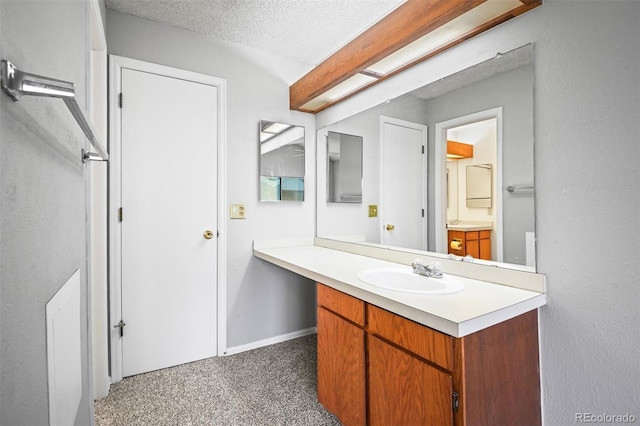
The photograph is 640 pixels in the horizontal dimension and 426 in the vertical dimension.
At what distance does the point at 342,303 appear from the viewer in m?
1.50

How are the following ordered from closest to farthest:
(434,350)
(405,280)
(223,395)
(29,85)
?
(29,85) → (434,350) → (405,280) → (223,395)

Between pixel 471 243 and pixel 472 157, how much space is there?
1.44ft

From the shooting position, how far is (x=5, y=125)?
465 millimetres

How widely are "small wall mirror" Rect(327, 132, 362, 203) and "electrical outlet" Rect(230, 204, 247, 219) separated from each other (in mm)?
721

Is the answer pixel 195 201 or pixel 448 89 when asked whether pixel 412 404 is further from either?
pixel 195 201

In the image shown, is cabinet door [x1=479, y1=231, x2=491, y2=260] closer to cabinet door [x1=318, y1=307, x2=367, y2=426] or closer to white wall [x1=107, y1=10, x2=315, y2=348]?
cabinet door [x1=318, y1=307, x2=367, y2=426]

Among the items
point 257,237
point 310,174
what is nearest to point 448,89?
point 310,174

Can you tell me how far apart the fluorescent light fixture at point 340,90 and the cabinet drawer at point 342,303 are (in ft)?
4.55

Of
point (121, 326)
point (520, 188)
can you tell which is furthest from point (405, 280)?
point (121, 326)

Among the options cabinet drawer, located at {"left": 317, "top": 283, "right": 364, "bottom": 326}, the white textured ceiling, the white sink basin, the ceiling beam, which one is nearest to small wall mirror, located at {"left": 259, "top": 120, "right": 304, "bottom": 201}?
the ceiling beam

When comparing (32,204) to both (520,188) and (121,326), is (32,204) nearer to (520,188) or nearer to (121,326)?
(520,188)

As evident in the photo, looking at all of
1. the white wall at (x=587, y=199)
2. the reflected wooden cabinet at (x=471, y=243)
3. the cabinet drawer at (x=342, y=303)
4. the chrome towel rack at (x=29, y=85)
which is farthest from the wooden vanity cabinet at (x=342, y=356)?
the chrome towel rack at (x=29, y=85)

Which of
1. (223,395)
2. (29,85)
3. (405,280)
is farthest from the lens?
(223,395)

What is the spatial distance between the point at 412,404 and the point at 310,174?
6.43 feet
